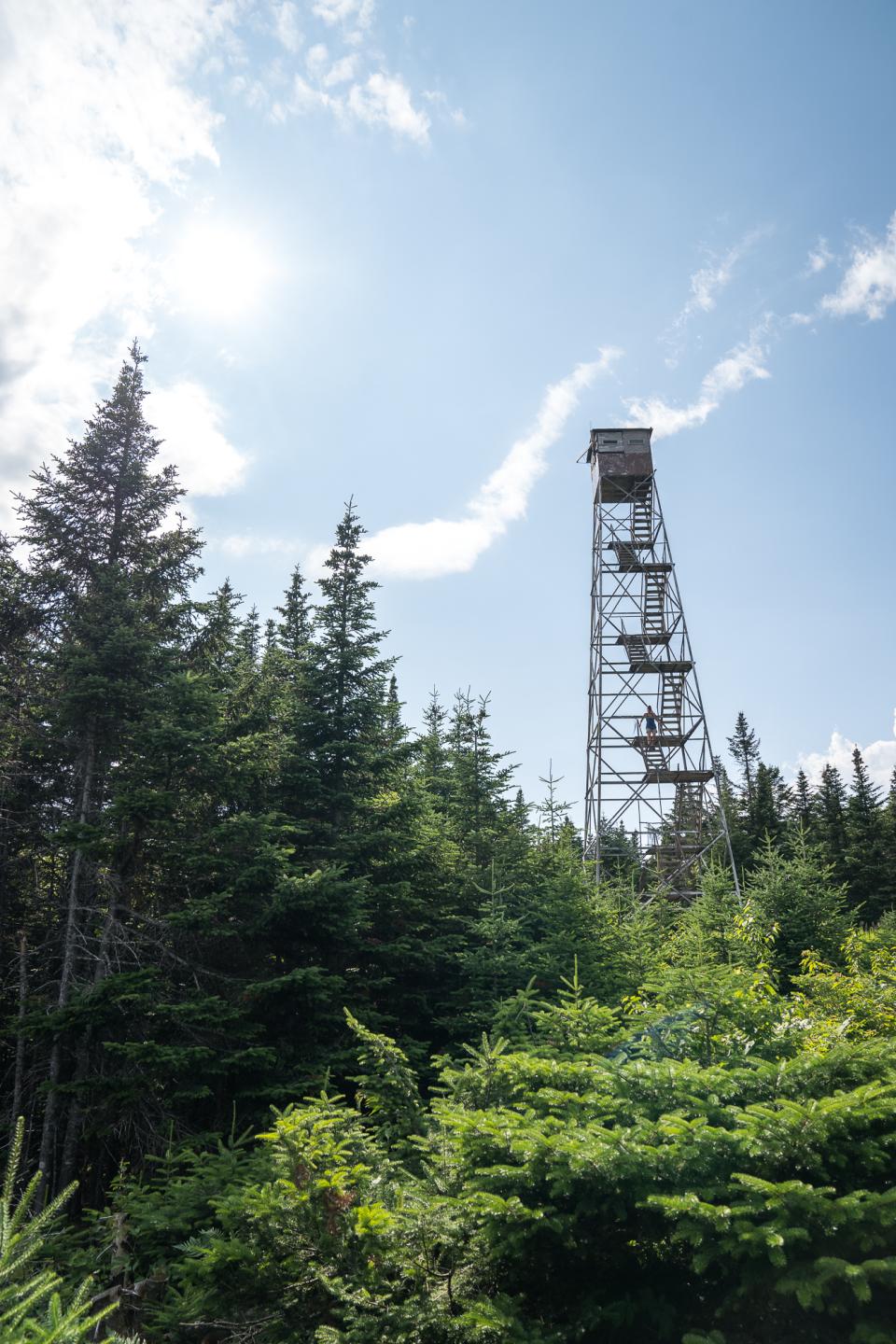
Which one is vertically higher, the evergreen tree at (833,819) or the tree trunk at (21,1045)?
the evergreen tree at (833,819)

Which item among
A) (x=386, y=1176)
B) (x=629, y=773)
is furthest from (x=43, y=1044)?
(x=629, y=773)

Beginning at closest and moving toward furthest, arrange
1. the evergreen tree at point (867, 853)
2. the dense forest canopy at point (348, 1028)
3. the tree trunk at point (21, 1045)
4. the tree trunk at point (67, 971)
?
the dense forest canopy at point (348, 1028) → the tree trunk at point (21, 1045) → the tree trunk at point (67, 971) → the evergreen tree at point (867, 853)

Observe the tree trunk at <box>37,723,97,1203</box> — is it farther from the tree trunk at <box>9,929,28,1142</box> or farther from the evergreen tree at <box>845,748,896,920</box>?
the evergreen tree at <box>845,748,896,920</box>

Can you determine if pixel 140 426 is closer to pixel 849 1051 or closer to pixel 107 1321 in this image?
pixel 107 1321

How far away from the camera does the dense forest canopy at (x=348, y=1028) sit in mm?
4102

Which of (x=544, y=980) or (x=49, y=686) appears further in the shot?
(x=49, y=686)

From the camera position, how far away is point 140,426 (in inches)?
618

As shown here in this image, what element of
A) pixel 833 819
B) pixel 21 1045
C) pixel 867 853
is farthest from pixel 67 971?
pixel 833 819

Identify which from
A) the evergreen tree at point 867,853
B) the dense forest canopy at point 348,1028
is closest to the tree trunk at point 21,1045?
the dense forest canopy at point 348,1028

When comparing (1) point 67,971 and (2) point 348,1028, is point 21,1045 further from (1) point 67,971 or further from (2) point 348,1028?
(2) point 348,1028

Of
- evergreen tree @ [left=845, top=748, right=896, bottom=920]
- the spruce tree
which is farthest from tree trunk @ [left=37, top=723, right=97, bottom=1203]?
evergreen tree @ [left=845, top=748, right=896, bottom=920]

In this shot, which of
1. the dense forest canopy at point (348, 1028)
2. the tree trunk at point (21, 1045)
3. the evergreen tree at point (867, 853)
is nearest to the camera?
the dense forest canopy at point (348, 1028)

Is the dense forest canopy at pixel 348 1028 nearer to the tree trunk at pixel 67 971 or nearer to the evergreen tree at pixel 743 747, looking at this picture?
the tree trunk at pixel 67 971

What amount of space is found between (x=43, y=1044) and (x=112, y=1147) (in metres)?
1.93
